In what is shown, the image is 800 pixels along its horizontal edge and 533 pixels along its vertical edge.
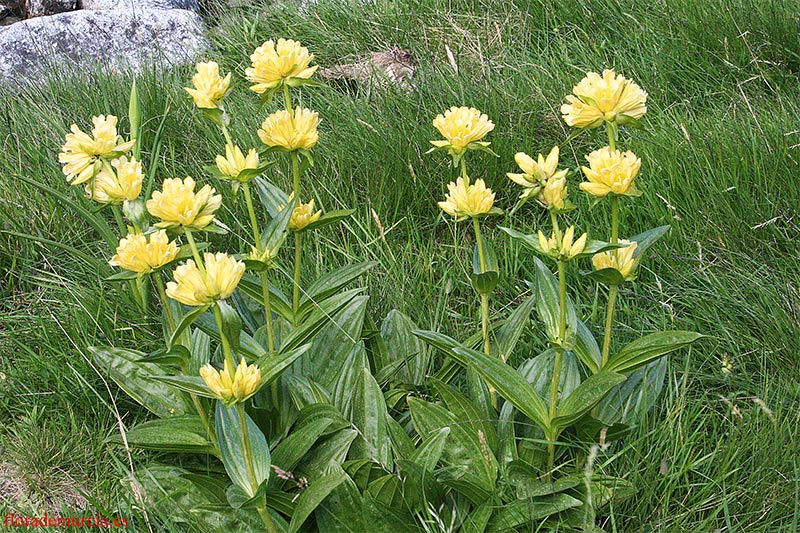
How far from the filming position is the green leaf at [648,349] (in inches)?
61.7

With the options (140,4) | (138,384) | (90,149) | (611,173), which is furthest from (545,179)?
(140,4)

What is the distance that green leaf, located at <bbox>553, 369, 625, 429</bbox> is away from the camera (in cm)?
154

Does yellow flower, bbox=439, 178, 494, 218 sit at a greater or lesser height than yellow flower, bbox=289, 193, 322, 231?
greater

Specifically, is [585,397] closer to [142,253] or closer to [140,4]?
[142,253]

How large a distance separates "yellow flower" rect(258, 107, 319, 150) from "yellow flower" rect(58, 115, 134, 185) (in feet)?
0.86

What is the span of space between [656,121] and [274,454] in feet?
6.18

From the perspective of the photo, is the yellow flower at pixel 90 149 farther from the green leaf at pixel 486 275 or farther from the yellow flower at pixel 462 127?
the green leaf at pixel 486 275

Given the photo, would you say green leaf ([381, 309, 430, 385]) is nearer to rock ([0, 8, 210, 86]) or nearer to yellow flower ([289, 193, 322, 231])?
yellow flower ([289, 193, 322, 231])

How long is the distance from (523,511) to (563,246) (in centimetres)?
50

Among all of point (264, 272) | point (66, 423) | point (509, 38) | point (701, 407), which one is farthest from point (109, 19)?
point (701, 407)

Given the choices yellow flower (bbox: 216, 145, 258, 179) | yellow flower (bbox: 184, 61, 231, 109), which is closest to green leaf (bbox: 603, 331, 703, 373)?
yellow flower (bbox: 216, 145, 258, 179)

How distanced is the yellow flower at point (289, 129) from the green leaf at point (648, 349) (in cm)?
74

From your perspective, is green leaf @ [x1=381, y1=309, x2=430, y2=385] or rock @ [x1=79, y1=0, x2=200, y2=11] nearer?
green leaf @ [x1=381, y1=309, x2=430, y2=385]

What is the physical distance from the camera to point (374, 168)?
266cm
